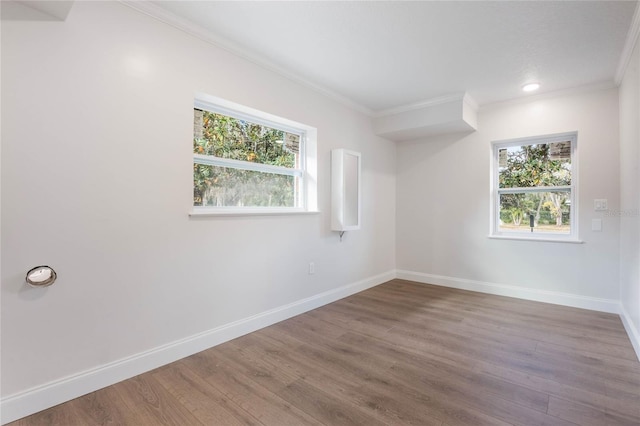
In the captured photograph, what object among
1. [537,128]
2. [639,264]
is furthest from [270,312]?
[537,128]

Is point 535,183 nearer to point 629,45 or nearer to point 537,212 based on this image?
point 537,212

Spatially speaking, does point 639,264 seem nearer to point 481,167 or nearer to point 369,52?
point 481,167

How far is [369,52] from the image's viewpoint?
2.74 meters

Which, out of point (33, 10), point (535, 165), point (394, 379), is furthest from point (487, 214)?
point (33, 10)

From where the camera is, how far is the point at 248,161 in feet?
9.64

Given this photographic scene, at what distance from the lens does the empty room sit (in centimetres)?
172

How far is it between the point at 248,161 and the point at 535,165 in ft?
11.6

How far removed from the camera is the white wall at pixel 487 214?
335 centimetres

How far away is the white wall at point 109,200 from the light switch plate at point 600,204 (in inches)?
143

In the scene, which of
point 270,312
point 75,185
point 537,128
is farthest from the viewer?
point 537,128

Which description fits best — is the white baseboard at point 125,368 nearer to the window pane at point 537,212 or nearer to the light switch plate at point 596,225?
the window pane at point 537,212

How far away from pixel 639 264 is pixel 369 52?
9.00 ft

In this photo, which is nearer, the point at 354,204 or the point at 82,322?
the point at 82,322

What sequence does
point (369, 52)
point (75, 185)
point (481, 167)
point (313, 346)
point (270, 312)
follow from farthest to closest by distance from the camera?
point (481, 167)
point (270, 312)
point (369, 52)
point (313, 346)
point (75, 185)
